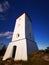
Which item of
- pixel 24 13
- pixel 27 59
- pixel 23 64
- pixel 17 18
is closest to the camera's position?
pixel 23 64

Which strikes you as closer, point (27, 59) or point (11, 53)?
point (27, 59)

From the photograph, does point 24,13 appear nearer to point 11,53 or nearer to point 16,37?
point 16,37

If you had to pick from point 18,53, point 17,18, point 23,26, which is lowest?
point 18,53

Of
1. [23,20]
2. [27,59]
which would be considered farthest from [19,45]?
[23,20]

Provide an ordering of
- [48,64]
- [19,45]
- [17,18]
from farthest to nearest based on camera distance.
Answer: [17,18] < [19,45] < [48,64]

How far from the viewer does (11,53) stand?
18125 mm

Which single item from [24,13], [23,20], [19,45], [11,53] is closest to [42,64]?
[19,45]

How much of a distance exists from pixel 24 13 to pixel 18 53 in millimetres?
10912

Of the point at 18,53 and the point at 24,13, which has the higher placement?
the point at 24,13

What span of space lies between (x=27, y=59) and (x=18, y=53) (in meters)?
2.79

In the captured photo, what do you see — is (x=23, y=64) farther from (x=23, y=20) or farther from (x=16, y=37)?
(x=23, y=20)

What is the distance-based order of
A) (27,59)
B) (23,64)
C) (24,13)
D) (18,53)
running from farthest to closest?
(24,13) < (18,53) < (27,59) < (23,64)

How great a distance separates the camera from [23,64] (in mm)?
12391

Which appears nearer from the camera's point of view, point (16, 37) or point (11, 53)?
point (11, 53)
